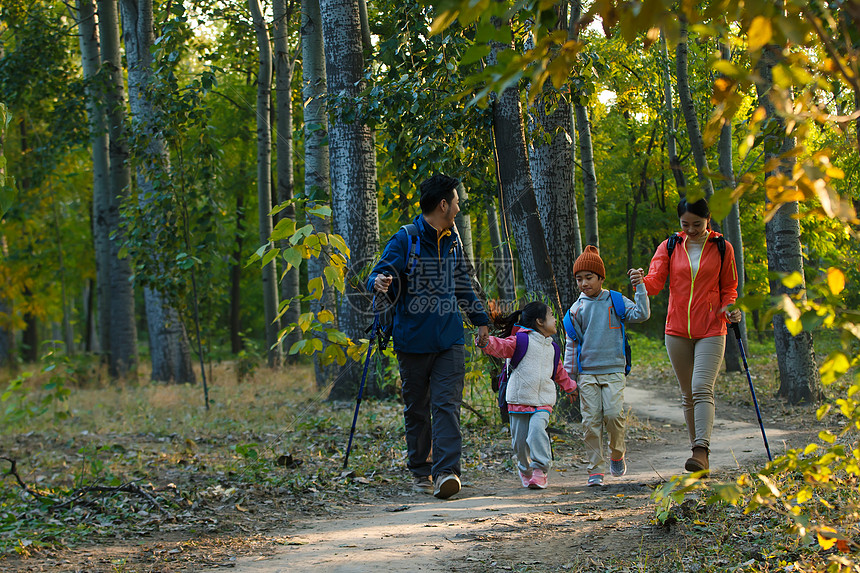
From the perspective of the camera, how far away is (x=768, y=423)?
927 cm

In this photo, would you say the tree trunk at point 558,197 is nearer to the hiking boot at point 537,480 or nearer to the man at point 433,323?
the man at point 433,323

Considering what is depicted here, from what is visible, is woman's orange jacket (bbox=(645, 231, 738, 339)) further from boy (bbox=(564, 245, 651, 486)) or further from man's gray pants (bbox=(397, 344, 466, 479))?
man's gray pants (bbox=(397, 344, 466, 479))

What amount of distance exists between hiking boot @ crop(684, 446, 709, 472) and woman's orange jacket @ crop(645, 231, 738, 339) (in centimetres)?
90

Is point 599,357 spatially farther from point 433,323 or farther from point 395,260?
point 395,260

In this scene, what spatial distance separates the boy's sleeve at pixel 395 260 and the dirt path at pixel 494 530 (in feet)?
5.91

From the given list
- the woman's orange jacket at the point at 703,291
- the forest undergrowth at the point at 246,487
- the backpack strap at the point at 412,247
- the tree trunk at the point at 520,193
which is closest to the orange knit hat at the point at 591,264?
the woman's orange jacket at the point at 703,291

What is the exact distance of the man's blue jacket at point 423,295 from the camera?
18.6 ft

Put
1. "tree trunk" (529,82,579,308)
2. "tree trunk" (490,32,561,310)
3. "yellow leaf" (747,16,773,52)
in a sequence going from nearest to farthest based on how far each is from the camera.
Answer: "yellow leaf" (747,16,773,52) < "tree trunk" (490,32,561,310) < "tree trunk" (529,82,579,308)

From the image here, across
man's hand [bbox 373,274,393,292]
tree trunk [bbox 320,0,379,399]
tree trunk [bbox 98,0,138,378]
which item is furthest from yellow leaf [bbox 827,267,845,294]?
tree trunk [bbox 98,0,138,378]

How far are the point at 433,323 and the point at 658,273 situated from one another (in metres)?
1.98

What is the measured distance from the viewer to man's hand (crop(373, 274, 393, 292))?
17.4 ft

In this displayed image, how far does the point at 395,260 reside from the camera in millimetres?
5668

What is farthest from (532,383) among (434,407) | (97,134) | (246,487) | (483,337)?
(97,134)

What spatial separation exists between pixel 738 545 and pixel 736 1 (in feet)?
9.94
